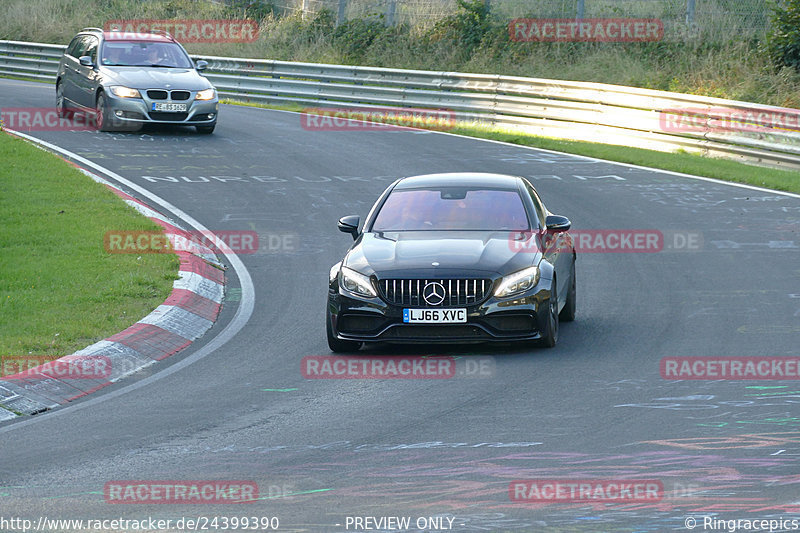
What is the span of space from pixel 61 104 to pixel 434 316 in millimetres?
18907

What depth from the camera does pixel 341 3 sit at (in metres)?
36.5

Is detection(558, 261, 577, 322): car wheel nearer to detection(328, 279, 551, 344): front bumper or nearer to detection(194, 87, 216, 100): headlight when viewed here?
detection(328, 279, 551, 344): front bumper

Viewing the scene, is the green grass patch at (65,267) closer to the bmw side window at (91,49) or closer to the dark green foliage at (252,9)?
the bmw side window at (91,49)

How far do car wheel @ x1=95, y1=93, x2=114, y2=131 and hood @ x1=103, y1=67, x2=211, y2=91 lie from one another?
55 centimetres

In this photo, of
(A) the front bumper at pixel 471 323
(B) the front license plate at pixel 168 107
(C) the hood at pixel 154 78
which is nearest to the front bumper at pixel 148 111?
(B) the front license plate at pixel 168 107

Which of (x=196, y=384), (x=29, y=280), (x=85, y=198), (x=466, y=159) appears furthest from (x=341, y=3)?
(x=196, y=384)

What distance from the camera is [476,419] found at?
8.26 metres

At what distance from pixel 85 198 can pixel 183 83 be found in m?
7.48

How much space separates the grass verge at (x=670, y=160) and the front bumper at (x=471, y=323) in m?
10.2

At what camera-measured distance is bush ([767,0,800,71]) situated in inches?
1006

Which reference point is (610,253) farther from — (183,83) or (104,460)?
(183,83)

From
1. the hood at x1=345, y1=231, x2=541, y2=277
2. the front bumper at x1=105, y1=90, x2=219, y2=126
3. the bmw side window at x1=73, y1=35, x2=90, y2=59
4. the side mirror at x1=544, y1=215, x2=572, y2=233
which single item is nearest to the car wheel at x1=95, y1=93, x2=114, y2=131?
the front bumper at x1=105, y1=90, x2=219, y2=126

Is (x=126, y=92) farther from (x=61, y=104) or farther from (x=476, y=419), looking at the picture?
(x=476, y=419)

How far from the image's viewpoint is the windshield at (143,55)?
2520 centimetres
